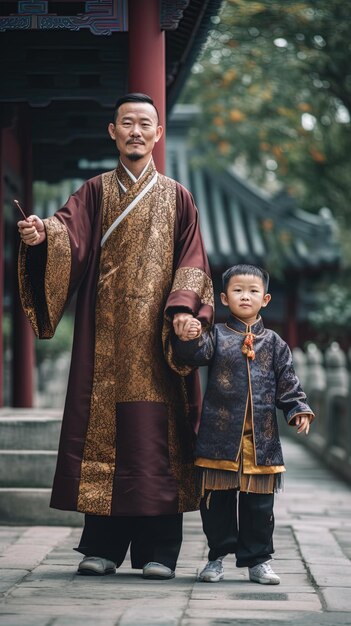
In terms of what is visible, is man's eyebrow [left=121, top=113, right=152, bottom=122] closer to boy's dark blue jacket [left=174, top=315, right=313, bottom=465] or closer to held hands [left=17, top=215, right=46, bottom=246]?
held hands [left=17, top=215, right=46, bottom=246]

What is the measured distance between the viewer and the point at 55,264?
505 cm

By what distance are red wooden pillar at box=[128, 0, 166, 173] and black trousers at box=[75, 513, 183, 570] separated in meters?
1.98

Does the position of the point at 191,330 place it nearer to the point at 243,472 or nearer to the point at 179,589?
the point at 243,472

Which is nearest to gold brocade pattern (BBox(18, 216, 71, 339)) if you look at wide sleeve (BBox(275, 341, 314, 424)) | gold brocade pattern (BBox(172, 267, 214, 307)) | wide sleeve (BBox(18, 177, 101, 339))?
wide sleeve (BBox(18, 177, 101, 339))

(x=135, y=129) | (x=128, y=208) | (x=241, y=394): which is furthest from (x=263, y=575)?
(x=135, y=129)

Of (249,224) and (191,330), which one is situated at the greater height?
(249,224)

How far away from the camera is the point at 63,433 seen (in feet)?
16.9

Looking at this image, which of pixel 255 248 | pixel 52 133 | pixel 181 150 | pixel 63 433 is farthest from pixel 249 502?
pixel 181 150

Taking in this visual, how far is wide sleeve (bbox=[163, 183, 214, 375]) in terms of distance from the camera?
500 centimetres

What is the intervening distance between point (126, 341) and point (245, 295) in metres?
0.55

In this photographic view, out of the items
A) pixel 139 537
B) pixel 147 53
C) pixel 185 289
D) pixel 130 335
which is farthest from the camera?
pixel 147 53

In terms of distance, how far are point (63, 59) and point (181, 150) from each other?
16271 mm

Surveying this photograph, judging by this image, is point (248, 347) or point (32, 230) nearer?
point (32, 230)

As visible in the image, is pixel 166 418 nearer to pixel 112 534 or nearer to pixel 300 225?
pixel 112 534
